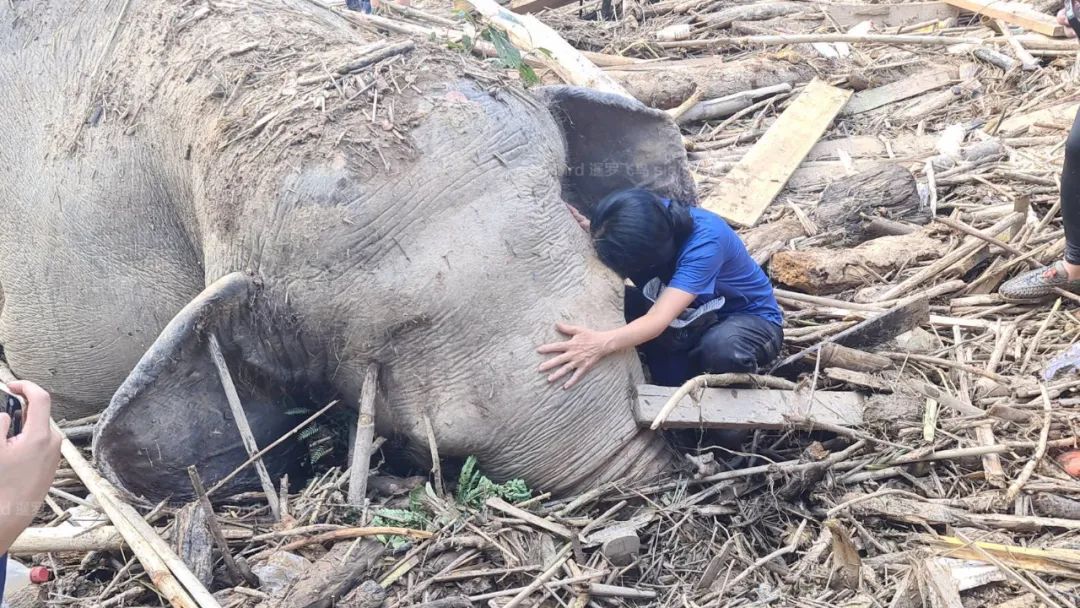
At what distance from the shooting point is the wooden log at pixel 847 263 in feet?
21.2

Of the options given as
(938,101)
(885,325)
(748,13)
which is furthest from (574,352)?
(748,13)

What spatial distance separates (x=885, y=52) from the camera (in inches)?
411

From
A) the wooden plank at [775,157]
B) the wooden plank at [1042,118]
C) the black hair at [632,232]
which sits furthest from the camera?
the wooden plank at [1042,118]

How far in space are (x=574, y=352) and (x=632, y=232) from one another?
2.25 feet

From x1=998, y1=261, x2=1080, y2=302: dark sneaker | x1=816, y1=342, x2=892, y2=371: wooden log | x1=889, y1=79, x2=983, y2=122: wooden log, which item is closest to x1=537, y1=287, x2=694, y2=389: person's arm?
x1=816, y1=342, x2=892, y2=371: wooden log

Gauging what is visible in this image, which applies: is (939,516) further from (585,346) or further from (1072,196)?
(1072,196)

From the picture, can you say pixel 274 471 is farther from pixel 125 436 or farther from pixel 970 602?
pixel 970 602

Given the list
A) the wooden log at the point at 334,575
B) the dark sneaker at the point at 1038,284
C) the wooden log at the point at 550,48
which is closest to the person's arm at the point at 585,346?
the wooden log at the point at 334,575

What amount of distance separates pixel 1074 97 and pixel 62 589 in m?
8.01

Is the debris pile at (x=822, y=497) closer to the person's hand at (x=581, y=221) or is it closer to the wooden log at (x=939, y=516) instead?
the wooden log at (x=939, y=516)

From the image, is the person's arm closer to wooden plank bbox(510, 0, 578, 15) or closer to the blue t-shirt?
the blue t-shirt

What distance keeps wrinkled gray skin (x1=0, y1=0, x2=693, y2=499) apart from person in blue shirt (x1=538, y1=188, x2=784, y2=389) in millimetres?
118

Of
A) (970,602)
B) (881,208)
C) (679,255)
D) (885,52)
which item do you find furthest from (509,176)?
(885,52)

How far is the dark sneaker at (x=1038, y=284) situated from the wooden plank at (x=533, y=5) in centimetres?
730
